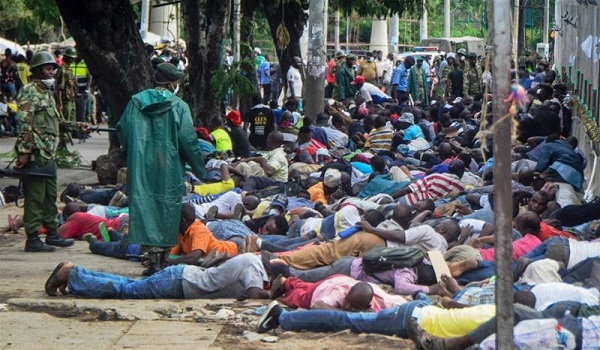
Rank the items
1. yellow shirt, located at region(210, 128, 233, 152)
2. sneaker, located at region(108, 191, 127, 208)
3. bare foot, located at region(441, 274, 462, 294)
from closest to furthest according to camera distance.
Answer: bare foot, located at region(441, 274, 462, 294) → sneaker, located at region(108, 191, 127, 208) → yellow shirt, located at region(210, 128, 233, 152)

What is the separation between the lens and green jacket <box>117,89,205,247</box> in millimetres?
10031

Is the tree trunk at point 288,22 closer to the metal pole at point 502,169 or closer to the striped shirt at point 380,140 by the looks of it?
the striped shirt at point 380,140

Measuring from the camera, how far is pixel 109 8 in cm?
1652

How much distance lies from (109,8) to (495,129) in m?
11.9

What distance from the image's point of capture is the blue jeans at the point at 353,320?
26.3ft

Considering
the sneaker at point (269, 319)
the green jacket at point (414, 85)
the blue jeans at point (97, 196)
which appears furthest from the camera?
the green jacket at point (414, 85)

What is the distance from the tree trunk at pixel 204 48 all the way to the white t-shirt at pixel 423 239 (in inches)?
378

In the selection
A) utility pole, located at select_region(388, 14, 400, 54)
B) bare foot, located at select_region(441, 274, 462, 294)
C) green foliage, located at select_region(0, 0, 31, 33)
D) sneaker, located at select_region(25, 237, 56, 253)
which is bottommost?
sneaker, located at select_region(25, 237, 56, 253)

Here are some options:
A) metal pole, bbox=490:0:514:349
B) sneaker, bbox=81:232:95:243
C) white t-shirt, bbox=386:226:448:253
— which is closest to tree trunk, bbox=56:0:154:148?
sneaker, bbox=81:232:95:243

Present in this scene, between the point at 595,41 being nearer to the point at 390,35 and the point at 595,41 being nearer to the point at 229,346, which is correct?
the point at 229,346

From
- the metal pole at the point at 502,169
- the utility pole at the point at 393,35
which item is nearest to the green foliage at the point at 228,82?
the metal pole at the point at 502,169

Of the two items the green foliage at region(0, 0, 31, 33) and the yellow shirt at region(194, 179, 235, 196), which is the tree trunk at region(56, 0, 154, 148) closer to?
the yellow shirt at region(194, 179, 235, 196)

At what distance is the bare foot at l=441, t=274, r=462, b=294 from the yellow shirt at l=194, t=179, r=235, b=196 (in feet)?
17.6

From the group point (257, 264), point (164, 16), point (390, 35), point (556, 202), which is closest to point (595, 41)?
point (556, 202)
